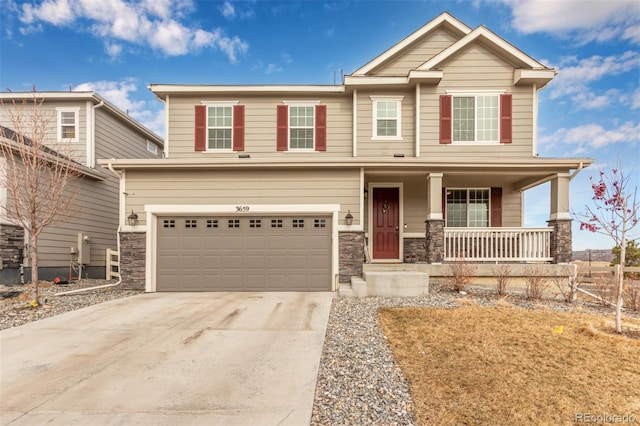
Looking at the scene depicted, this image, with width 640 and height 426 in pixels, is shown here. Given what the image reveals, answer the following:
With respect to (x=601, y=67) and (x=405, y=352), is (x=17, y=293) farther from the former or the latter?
(x=601, y=67)

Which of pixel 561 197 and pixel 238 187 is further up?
pixel 238 187

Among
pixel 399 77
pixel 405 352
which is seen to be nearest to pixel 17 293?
pixel 405 352

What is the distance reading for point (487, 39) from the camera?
9977 mm

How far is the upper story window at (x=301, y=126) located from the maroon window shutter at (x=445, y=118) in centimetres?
378

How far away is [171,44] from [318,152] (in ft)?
28.4

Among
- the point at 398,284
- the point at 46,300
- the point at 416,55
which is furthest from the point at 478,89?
the point at 46,300

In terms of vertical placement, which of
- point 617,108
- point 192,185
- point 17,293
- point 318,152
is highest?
point 617,108

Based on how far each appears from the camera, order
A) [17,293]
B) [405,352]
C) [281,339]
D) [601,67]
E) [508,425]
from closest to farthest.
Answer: [508,425] → [405,352] → [281,339] → [17,293] → [601,67]

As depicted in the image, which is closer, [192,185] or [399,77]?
[192,185]

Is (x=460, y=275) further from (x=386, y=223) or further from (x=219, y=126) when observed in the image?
(x=219, y=126)

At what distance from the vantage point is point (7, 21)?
421 inches

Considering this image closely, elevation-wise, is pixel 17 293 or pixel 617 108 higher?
pixel 617 108

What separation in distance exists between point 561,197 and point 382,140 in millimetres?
5277

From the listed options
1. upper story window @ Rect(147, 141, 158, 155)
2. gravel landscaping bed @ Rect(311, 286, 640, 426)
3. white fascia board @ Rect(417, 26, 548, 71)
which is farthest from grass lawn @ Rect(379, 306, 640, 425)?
upper story window @ Rect(147, 141, 158, 155)
